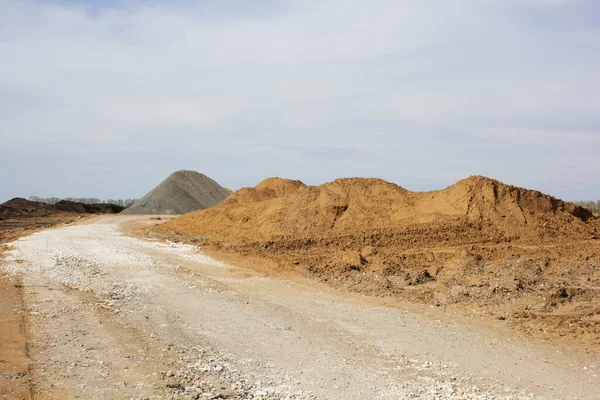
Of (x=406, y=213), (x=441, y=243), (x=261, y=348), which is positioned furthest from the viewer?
(x=406, y=213)

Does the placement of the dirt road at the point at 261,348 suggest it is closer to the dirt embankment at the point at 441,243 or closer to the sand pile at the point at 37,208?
the dirt embankment at the point at 441,243

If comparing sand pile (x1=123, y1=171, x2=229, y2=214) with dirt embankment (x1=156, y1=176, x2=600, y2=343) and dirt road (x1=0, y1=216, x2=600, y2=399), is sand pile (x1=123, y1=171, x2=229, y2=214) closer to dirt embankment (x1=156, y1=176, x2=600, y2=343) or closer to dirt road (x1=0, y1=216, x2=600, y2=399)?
dirt embankment (x1=156, y1=176, x2=600, y2=343)

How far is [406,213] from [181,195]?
1477 inches

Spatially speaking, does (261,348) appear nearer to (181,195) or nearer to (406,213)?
(406,213)

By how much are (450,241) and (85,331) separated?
47.7ft

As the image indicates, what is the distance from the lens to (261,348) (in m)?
9.03

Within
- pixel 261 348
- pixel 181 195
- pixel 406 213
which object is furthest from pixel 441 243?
pixel 181 195

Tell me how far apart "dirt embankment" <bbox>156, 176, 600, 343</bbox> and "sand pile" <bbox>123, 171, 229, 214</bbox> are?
23.9 m

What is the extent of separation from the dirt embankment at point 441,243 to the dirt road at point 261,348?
5.85 ft

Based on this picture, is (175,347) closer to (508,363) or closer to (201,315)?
(201,315)

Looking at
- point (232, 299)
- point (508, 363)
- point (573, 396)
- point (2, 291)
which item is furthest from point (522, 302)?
point (2, 291)

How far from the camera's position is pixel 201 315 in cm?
1118

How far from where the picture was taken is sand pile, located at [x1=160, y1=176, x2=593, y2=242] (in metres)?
21.3

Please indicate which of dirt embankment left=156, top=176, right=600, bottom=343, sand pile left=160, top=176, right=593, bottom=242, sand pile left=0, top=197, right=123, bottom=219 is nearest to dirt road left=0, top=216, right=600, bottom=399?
dirt embankment left=156, top=176, right=600, bottom=343
